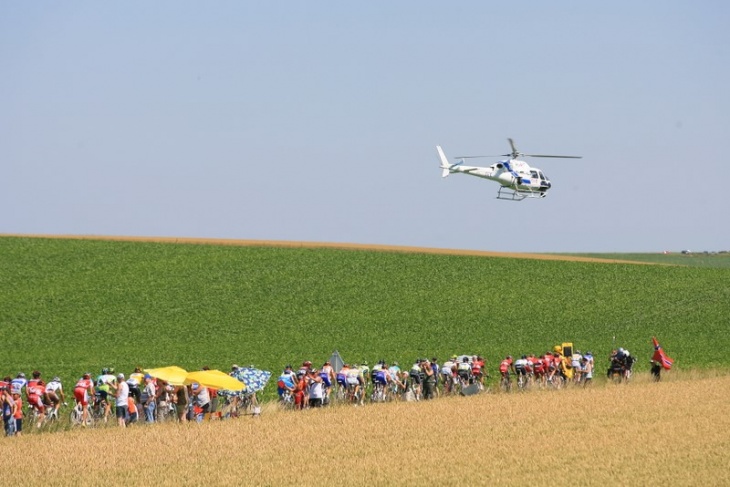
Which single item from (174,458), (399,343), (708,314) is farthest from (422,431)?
(708,314)

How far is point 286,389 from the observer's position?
1302 inches

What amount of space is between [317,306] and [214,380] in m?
31.1

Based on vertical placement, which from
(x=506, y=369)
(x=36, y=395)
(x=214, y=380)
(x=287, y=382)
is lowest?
(x=36, y=395)

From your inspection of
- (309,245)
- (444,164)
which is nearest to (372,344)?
(444,164)

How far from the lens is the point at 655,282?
6956 centimetres

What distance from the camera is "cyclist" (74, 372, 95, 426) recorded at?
96.7ft

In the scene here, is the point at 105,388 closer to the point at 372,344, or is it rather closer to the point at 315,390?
the point at 315,390

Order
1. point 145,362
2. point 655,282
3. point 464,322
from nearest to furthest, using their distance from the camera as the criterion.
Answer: point 145,362
point 464,322
point 655,282

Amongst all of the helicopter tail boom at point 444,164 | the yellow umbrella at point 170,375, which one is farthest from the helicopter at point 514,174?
the yellow umbrella at point 170,375

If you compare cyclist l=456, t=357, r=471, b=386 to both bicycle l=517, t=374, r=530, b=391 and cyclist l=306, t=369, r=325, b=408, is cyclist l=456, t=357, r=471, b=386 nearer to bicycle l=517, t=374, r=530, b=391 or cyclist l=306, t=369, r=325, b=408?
bicycle l=517, t=374, r=530, b=391

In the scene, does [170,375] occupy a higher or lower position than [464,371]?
higher

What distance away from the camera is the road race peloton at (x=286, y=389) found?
2945cm

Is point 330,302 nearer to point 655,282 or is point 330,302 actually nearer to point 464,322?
point 464,322

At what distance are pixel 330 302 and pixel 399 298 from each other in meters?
3.77
